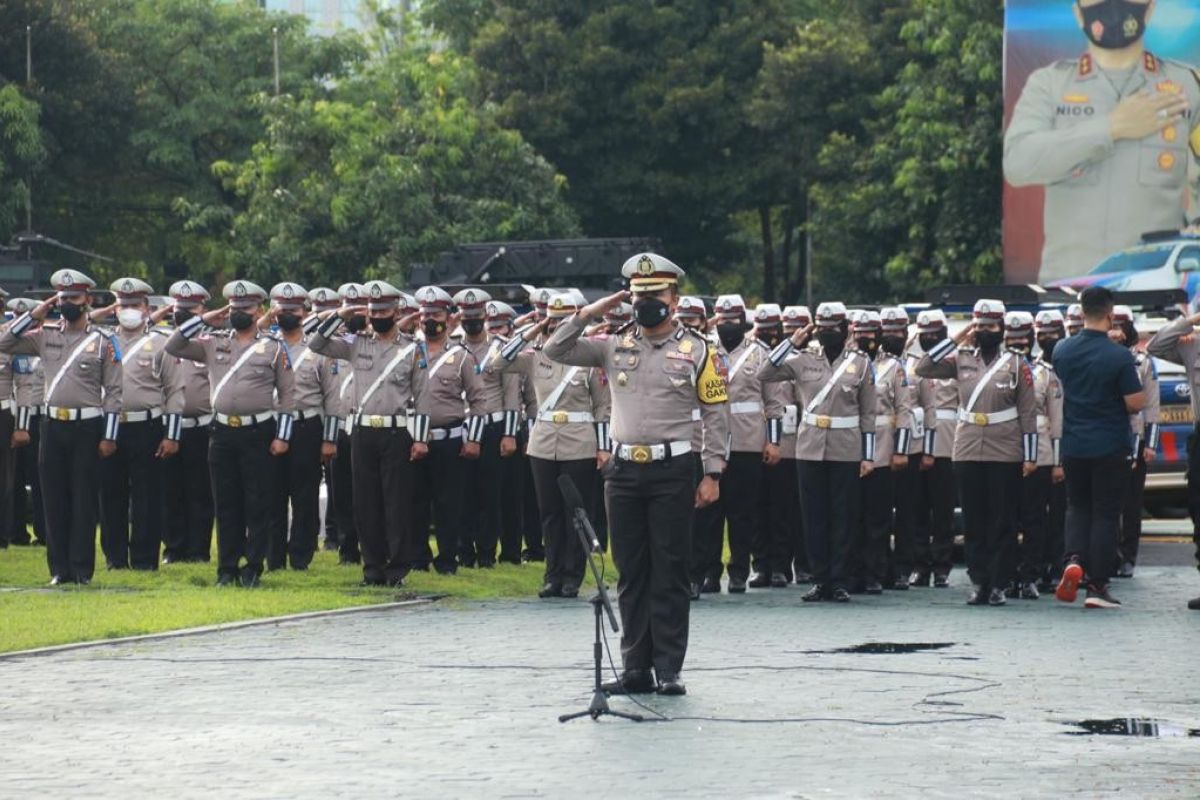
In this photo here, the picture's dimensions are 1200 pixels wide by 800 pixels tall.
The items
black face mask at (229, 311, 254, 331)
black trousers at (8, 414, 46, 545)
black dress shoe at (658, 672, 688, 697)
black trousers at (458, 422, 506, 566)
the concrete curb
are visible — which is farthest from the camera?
black trousers at (8, 414, 46, 545)

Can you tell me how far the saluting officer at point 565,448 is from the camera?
1855 cm

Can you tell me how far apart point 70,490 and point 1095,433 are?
7.51m

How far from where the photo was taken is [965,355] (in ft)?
61.8

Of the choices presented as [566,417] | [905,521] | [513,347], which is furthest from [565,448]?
[905,521]

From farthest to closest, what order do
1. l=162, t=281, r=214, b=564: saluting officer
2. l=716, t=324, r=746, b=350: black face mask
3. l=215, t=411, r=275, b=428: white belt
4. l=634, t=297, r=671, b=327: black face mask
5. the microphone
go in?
l=162, t=281, r=214, b=564: saluting officer
l=716, t=324, r=746, b=350: black face mask
l=215, t=411, r=275, b=428: white belt
l=634, t=297, r=671, b=327: black face mask
the microphone

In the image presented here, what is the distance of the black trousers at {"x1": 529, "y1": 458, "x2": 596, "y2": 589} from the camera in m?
18.6

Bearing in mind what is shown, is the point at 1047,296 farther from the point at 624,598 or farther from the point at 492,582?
the point at 624,598

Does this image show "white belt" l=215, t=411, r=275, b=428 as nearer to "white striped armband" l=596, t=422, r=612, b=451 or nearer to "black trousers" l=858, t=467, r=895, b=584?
"white striped armband" l=596, t=422, r=612, b=451

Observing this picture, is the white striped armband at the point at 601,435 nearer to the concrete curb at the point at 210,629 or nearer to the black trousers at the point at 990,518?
the concrete curb at the point at 210,629

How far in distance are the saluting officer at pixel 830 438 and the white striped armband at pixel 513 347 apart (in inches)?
77.5

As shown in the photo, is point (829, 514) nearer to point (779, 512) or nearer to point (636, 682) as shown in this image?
point (779, 512)

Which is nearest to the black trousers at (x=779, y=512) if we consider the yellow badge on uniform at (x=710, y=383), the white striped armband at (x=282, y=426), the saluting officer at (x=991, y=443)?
the saluting officer at (x=991, y=443)

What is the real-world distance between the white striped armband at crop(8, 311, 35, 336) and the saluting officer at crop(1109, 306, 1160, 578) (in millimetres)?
8309

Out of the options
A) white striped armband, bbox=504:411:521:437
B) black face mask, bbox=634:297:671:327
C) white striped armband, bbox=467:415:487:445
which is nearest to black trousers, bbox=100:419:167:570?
white striped armband, bbox=467:415:487:445
